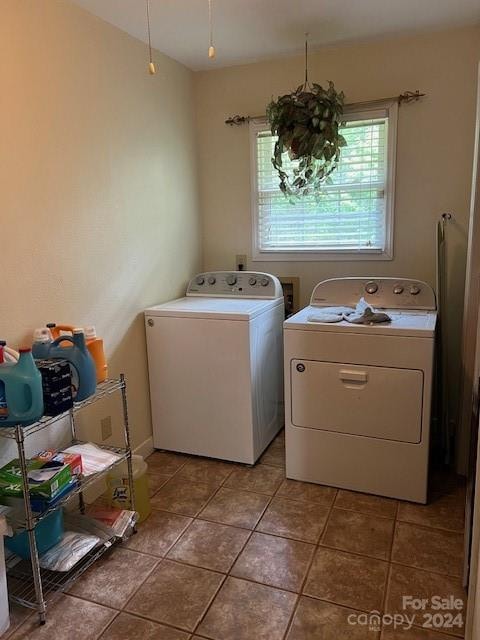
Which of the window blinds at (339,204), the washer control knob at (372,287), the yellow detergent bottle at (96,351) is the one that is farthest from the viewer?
the window blinds at (339,204)

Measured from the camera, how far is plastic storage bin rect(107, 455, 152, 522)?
7.14ft

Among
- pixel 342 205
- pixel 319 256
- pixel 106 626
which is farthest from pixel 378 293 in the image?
pixel 106 626

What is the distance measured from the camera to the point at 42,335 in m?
1.90

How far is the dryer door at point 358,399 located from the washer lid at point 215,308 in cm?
39

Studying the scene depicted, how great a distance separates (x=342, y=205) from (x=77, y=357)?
6.26 feet

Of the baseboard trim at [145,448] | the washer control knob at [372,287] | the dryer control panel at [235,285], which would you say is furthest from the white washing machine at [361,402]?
the baseboard trim at [145,448]

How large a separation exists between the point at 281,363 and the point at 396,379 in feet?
3.10

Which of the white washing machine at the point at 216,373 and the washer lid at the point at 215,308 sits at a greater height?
the washer lid at the point at 215,308

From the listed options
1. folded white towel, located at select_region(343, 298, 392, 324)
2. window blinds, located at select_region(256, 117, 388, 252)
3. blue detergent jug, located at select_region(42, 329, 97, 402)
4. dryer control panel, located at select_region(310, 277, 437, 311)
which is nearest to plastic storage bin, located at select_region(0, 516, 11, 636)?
blue detergent jug, located at select_region(42, 329, 97, 402)

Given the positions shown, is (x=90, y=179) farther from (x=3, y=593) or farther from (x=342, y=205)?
(x=3, y=593)

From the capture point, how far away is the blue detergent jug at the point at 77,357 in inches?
72.6

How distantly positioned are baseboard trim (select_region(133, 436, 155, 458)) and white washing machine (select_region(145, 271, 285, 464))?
0.10 ft

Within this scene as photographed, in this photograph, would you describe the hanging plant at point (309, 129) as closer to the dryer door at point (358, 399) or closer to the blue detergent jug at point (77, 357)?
the dryer door at point (358, 399)

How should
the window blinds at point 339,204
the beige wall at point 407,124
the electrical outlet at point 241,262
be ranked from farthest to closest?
the electrical outlet at point 241,262
the window blinds at point 339,204
the beige wall at point 407,124
